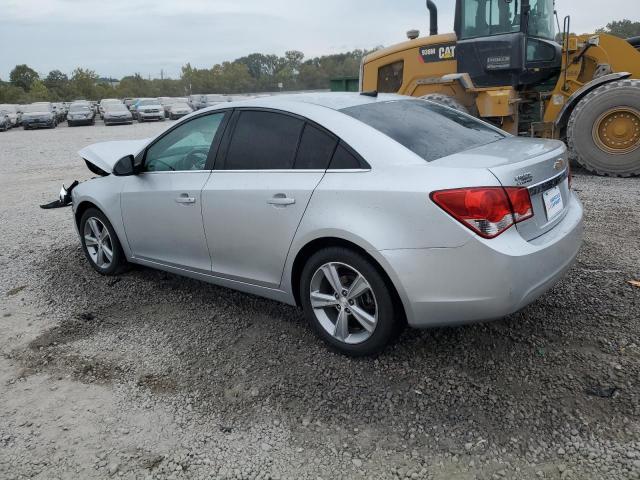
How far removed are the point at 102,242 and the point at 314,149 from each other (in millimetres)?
2636

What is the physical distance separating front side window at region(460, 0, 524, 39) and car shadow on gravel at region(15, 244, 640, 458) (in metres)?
5.25

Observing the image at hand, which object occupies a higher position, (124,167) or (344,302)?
(124,167)

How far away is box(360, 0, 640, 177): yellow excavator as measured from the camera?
7828 mm

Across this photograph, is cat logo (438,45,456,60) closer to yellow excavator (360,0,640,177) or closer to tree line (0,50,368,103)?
yellow excavator (360,0,640,177)

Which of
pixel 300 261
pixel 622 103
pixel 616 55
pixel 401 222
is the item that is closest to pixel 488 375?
pixel 401 222

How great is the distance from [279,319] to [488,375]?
1549mm

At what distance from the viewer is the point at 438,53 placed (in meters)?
9.07

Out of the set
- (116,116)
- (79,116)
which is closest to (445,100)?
(116,116)

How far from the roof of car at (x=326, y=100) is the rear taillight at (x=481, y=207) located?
115 cm

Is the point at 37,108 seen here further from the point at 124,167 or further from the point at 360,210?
the point at 360,210

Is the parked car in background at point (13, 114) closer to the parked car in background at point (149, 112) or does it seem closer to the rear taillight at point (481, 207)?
the parked car in background at point (149, 112)

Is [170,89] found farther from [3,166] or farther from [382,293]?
[382,293]

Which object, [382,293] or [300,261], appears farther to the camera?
[300,261]

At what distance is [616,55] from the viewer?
849 centimetres
